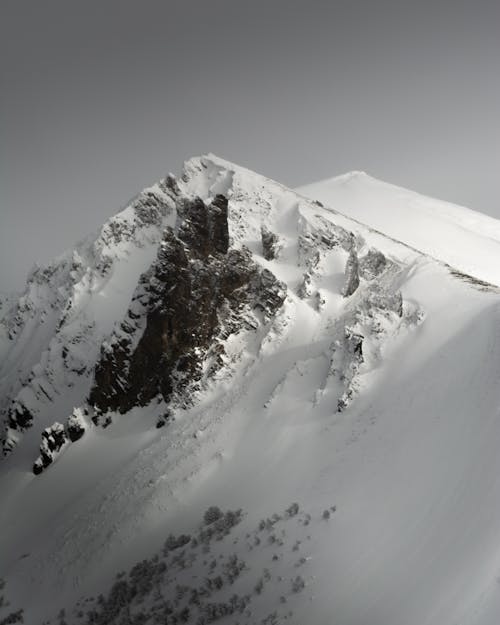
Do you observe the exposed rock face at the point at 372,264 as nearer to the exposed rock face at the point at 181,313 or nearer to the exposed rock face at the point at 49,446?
the exposed rock face at the point at 181,313

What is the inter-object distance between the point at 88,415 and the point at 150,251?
1841 centimetres

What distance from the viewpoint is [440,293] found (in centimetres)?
3459

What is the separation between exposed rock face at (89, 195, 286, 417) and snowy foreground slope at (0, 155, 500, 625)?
16 centimetres

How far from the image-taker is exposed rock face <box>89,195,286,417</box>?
37.6m

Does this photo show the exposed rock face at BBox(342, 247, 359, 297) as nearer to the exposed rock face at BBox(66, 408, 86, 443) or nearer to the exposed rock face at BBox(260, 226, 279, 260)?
the exposed rock face at BBox(260, 226, 279, 260)

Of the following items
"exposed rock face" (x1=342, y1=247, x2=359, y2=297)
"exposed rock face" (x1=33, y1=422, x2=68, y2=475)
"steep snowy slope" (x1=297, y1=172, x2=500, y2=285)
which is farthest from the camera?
"steep snowy slope" (x1=297, y1=172, x2=500, y2=285)

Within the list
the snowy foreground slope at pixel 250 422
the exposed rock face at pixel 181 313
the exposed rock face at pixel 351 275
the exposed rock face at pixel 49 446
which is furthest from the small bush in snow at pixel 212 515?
the exposed rock face at pixel 351 275

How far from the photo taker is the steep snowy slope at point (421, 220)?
2057 inches

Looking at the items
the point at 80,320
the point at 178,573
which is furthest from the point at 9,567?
the point at 80,320

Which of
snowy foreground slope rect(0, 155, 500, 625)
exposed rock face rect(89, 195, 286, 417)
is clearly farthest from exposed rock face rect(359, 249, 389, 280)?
exposed rock face rect(89, 195, 286, 417)

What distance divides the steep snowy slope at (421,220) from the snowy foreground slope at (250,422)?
0.97 metres

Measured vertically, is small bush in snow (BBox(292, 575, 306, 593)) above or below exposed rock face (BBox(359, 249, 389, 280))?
below

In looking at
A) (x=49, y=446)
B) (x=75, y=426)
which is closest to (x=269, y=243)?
(x=75, y=426)

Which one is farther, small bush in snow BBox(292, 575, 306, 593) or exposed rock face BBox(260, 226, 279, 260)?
exposed rock face BBox(260, 226, 279, 260)
